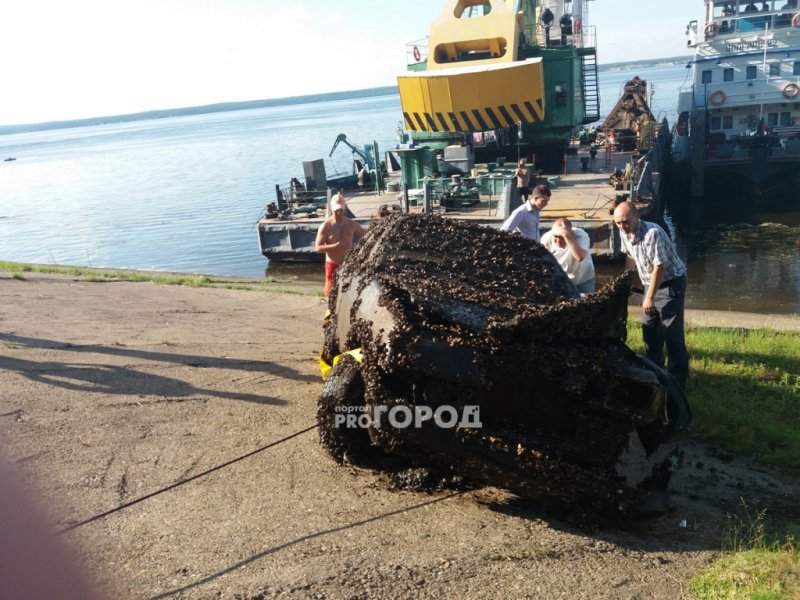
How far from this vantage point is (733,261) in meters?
17.4

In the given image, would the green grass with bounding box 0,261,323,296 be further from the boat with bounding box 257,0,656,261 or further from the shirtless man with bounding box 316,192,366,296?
the shirtless man with bounding box 316,192,366,296

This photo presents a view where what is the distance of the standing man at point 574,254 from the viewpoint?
630 cm

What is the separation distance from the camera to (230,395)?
20.1ft

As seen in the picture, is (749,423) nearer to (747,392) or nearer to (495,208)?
(747,392)

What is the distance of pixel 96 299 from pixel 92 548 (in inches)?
299

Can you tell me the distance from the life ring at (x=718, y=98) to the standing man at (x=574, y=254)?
2245 cm

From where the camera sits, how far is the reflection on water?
14266 millimetres

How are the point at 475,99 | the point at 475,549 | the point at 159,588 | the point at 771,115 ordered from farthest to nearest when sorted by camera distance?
the point at 771,115 → the point at 475,99 → the point at 475,549 → the point at 159,588

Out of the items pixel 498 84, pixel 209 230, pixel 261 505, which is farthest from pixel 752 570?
pixel 209 230

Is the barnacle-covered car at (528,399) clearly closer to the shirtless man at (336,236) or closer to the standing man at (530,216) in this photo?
the standing man at (530,216)

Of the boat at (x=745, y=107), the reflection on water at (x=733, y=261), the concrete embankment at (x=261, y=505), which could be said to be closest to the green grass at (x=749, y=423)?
the concrete embankment at (x=261, y=505)

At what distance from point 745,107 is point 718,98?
52.3 inches

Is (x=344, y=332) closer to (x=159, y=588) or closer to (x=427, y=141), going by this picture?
(x=159, y=588)

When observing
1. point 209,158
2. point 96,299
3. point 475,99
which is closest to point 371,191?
point 475,99
